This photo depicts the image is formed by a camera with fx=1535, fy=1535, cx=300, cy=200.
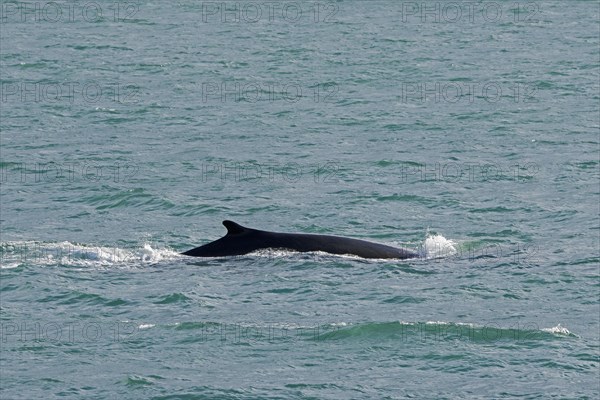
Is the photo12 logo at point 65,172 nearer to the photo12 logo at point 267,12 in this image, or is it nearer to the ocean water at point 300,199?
the ocean water at point 300,199

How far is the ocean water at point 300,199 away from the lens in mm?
30984

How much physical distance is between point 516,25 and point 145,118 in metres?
26.5

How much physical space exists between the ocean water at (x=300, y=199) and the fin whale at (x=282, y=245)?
1.22ft

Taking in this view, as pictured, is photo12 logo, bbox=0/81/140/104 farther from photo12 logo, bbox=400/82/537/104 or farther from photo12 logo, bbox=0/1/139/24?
photo12 logo, bbox=0/1/139/24

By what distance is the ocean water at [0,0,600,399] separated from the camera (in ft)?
102

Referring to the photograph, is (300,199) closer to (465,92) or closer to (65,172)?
(65,172)

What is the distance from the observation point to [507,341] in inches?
1264

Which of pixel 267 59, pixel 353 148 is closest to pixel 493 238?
pixel 353 148

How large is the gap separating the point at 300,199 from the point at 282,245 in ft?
27.4

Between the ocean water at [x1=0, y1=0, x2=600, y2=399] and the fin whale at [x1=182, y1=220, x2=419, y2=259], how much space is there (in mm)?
373

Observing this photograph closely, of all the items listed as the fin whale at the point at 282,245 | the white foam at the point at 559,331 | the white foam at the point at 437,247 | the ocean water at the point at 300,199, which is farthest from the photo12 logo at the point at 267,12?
the white foam at the point at 559,331

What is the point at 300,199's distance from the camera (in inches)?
1777

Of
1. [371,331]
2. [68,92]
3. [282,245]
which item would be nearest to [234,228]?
[282,245]

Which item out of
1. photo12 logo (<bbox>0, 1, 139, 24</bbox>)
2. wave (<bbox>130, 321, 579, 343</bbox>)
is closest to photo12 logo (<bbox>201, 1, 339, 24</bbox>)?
photo12 logo (<bbox>0, 1, 139, 24</bbox>)
